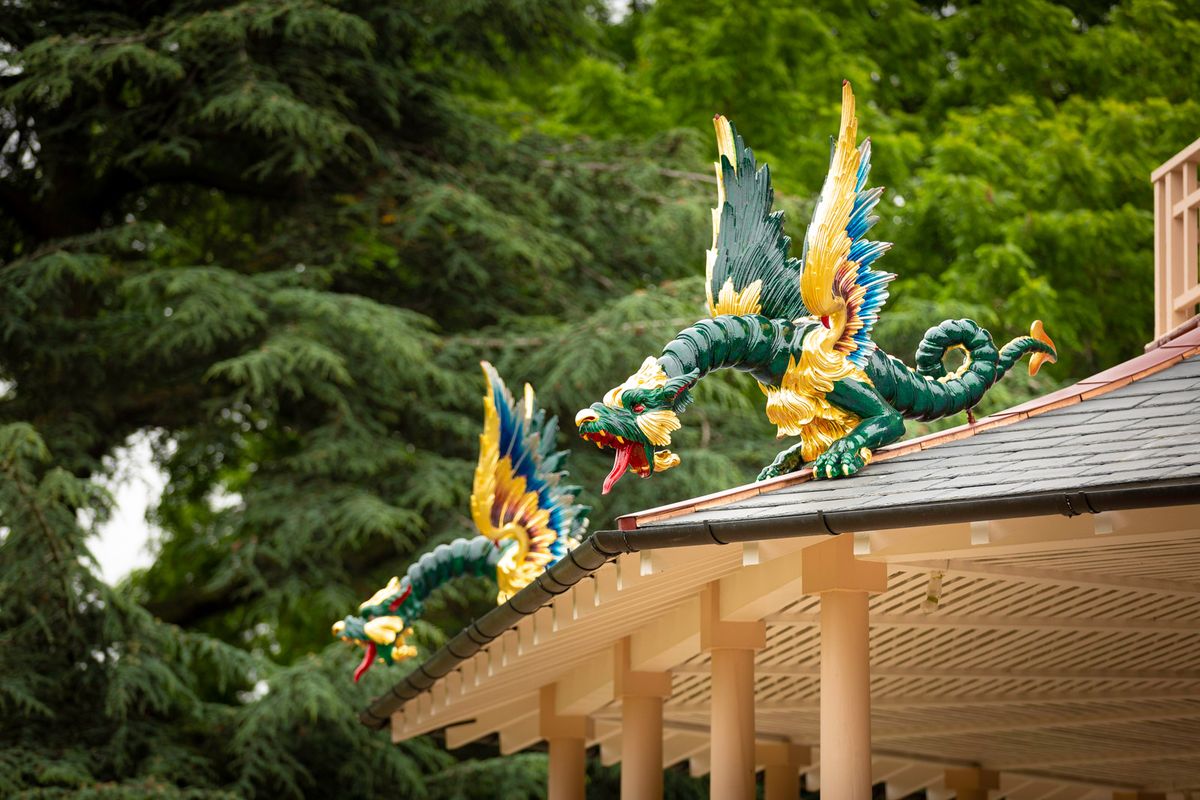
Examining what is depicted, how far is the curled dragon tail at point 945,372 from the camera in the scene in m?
7.39

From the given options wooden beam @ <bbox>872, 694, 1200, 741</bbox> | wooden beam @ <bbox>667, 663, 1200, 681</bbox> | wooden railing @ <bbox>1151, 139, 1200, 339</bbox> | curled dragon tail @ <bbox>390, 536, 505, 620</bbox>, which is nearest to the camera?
wooden railing @ <bbox>1151, 139, 1200, 339</bbox>

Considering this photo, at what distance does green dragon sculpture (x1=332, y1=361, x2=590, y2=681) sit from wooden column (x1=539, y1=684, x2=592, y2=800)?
67 centimetres

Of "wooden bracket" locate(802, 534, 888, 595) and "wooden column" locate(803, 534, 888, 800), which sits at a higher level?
"wooden bracket" locate(802, 534, 888, 595)

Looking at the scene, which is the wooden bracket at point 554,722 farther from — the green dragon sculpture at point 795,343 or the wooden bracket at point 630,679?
the green dragon sculpture at point 795,343

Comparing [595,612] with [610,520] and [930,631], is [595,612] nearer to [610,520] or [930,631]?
[930,631]

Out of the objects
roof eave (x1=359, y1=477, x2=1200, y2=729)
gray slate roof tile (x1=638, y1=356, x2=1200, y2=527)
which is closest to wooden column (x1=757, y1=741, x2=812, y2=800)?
roof eave (x1=359, y1=477, x2=1200, y2=729)

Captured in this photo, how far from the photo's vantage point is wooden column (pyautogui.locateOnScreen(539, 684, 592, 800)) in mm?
10070

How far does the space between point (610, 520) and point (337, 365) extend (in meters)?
2.76

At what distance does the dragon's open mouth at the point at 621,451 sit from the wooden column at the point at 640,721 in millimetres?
2079

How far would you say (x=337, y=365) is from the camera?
15.0 metres

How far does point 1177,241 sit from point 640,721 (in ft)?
10.7

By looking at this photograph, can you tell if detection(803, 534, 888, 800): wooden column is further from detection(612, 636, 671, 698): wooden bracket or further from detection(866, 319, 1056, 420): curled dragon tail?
detection(612, 636, 671, 698): wooden bracket

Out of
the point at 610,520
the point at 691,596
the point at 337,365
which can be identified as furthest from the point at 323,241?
the point at 691,596

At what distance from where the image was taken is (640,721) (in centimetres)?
875
